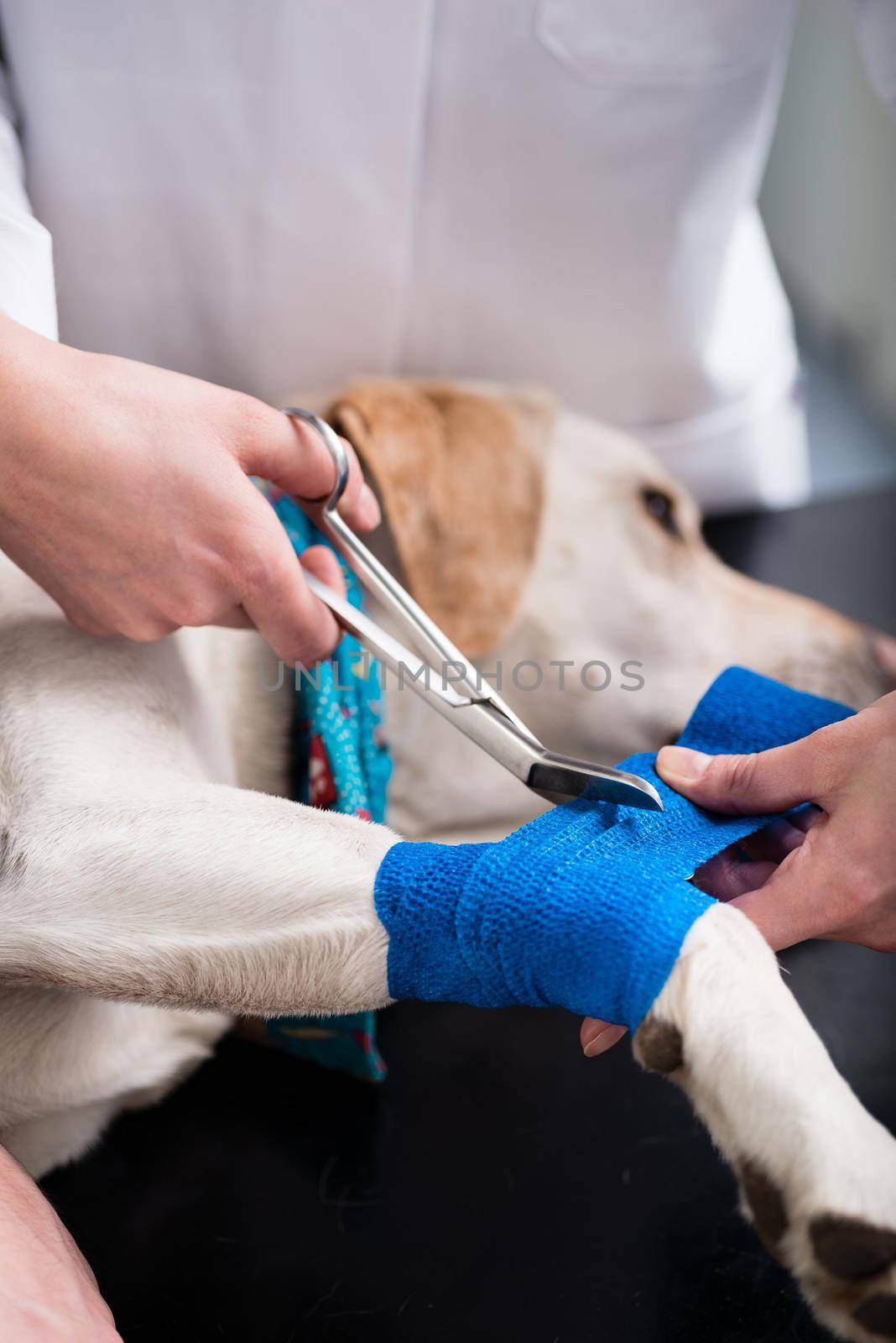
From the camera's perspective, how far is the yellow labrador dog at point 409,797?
0.49 m

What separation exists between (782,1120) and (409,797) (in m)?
0.62

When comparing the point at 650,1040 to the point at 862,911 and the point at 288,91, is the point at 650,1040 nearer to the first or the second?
the point at 862,911

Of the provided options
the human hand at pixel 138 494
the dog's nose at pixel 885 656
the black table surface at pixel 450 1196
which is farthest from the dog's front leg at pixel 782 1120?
the dog's nose at pixel 885 656

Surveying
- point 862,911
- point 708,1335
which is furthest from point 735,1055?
point 708,1335

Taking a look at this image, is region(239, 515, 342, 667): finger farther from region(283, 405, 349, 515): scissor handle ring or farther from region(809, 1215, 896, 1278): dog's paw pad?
region(809, 1215, 896, 1278): dog's paw pad

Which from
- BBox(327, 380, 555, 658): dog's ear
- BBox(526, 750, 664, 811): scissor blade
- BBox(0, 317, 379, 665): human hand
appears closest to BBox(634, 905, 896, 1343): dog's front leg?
BBox(526, 750, 664, 811): scissor blade

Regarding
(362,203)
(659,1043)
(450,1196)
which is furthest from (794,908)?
(362,203)

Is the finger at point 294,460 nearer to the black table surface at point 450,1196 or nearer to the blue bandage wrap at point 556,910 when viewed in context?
the blue bandage wrap at point 556,910

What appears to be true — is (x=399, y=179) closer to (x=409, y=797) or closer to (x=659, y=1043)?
(x=409, y=797)

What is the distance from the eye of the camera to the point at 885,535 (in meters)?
1.56

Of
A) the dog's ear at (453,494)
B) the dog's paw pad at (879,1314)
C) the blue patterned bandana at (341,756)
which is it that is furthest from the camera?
the dog's ear at (453,494)

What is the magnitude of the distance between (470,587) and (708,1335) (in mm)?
620

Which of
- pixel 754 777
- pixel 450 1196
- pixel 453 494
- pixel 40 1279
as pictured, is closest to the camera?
pixel 40 1279

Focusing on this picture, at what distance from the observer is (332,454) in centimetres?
79
